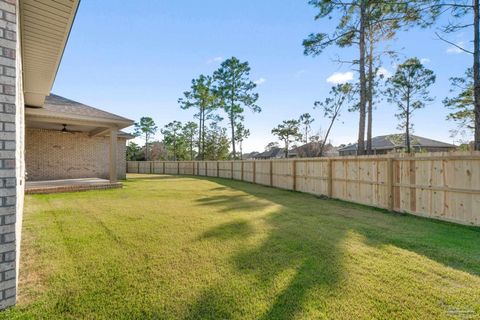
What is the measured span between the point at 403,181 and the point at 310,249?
4120 mm

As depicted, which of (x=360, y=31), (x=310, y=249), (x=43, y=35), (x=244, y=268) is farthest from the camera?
(x=360, y=31)

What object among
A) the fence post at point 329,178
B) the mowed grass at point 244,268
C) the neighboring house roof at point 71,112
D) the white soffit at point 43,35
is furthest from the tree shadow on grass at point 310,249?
the neighboring house roof at point 71,112

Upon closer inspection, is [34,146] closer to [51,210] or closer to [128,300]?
[51,210]

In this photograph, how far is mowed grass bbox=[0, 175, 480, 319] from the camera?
2130 mm

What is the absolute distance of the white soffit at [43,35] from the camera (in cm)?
316

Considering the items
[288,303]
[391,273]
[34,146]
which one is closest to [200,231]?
[288,303]

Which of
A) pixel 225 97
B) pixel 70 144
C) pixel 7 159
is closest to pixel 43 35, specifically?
pixel 7 159

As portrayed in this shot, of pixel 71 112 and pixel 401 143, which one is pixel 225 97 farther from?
pixel 401 143

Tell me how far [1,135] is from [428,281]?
4362mm

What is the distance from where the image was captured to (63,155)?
40.8 ft

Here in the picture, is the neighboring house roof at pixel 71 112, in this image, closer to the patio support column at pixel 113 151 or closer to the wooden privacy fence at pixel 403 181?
the patio support column at pixel 113 151

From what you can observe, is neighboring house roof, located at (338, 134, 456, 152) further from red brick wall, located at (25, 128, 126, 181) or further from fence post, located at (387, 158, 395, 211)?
red brick wall, located at (25, 128, 126, 181)

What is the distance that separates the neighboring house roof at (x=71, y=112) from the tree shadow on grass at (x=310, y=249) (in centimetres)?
648

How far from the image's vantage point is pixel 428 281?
8.57ft
